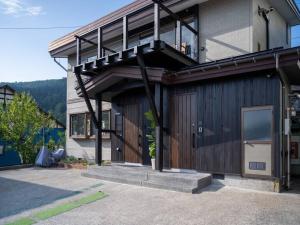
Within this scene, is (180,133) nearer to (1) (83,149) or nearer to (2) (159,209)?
(2) (159,209)

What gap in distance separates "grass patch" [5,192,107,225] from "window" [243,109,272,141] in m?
3.71

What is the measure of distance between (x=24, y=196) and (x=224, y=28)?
7.50 meters

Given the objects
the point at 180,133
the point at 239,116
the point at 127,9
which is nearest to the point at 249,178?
the point at 239,116

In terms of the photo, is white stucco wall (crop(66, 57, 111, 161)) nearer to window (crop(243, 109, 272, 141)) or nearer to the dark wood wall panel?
the dark wood wall panel

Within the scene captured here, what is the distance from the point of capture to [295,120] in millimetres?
9438

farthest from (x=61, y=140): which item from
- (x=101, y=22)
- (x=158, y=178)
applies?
(x=158, y=178)

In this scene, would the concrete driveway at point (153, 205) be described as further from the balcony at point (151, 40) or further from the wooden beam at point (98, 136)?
the balcony at point (151, 40)

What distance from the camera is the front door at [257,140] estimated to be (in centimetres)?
636

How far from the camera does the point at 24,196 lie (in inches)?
260

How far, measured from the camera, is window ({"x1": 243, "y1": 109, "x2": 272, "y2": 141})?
6.39 m

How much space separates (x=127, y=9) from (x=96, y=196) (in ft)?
23.8

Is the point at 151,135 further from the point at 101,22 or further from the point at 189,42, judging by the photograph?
the point at 101,22

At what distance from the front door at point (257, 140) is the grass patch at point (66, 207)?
3521 mm

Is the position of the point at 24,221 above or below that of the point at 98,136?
below
